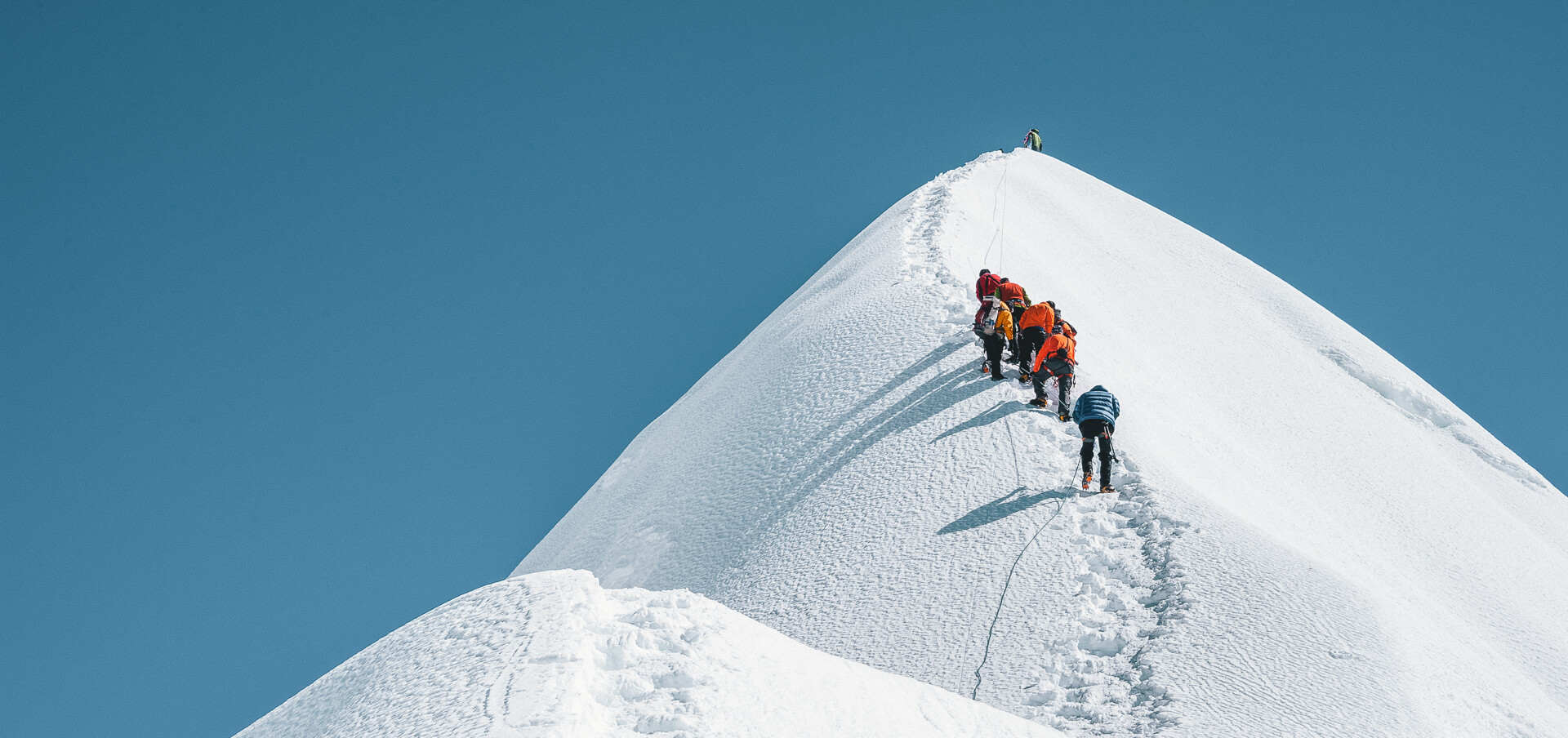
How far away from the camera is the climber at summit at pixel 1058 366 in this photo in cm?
1167

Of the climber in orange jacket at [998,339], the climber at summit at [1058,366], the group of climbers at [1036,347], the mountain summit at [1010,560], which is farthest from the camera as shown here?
the climber in orange jacket at [998,339]

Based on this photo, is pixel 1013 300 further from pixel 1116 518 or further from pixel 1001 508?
pixel 1116 518

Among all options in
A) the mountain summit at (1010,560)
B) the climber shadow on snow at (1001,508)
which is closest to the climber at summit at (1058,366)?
the mountain summit at (1010,560)

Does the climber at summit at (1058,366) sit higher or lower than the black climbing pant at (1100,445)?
higher

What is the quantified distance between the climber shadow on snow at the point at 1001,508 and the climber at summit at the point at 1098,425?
37 centimetres

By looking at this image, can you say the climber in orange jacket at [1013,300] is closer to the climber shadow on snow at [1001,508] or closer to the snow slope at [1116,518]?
the snow slope at [1116,518]

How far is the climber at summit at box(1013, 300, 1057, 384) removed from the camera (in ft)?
40.1

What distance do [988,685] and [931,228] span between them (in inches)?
554

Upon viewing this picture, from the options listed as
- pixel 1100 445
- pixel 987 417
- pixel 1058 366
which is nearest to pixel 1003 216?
pixel 1058 366

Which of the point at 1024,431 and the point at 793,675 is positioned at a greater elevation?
the point at 1024,431

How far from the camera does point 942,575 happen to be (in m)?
9.55

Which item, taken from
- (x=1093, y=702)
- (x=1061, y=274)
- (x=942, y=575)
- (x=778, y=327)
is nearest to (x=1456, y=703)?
(x=1093, y=702)

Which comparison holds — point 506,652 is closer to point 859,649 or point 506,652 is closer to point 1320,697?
point 859,649

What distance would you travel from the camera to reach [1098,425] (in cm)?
997
